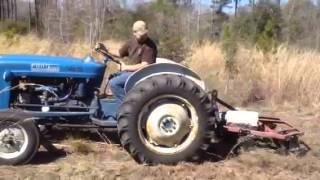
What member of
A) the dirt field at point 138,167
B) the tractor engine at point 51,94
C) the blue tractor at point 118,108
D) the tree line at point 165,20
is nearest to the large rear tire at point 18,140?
the blue tractor at point 118,108

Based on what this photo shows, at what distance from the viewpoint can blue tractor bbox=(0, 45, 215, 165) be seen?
6.61 m

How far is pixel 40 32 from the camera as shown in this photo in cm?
2980

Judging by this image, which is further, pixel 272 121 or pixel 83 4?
pixel 83 4

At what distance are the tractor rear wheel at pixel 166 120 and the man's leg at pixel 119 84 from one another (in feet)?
1.30

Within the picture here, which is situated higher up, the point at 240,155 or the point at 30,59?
the point at 30,59

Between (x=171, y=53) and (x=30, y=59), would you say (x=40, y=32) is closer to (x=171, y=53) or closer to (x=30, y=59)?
(x=171, y=53)

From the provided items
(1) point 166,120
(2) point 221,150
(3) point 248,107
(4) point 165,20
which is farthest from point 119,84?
(4) point 165,20

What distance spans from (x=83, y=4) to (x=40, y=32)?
378 cm

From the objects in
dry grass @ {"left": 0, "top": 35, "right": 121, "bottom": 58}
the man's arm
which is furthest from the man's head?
dry grass @ {"left": 0, "top": 35, "right": 121, "bottom": 58}

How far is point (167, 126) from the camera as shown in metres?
6.75

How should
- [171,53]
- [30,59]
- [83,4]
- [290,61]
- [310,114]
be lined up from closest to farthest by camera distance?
[30,59]
[310,114]
[290,61]
[171,53]
[83,4]

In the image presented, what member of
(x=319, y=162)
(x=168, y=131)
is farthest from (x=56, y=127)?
(x=319, y=162)

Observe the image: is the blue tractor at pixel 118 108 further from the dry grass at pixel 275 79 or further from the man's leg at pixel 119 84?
the dry grass at pixel 275 79

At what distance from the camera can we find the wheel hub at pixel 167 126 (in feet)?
22.0
